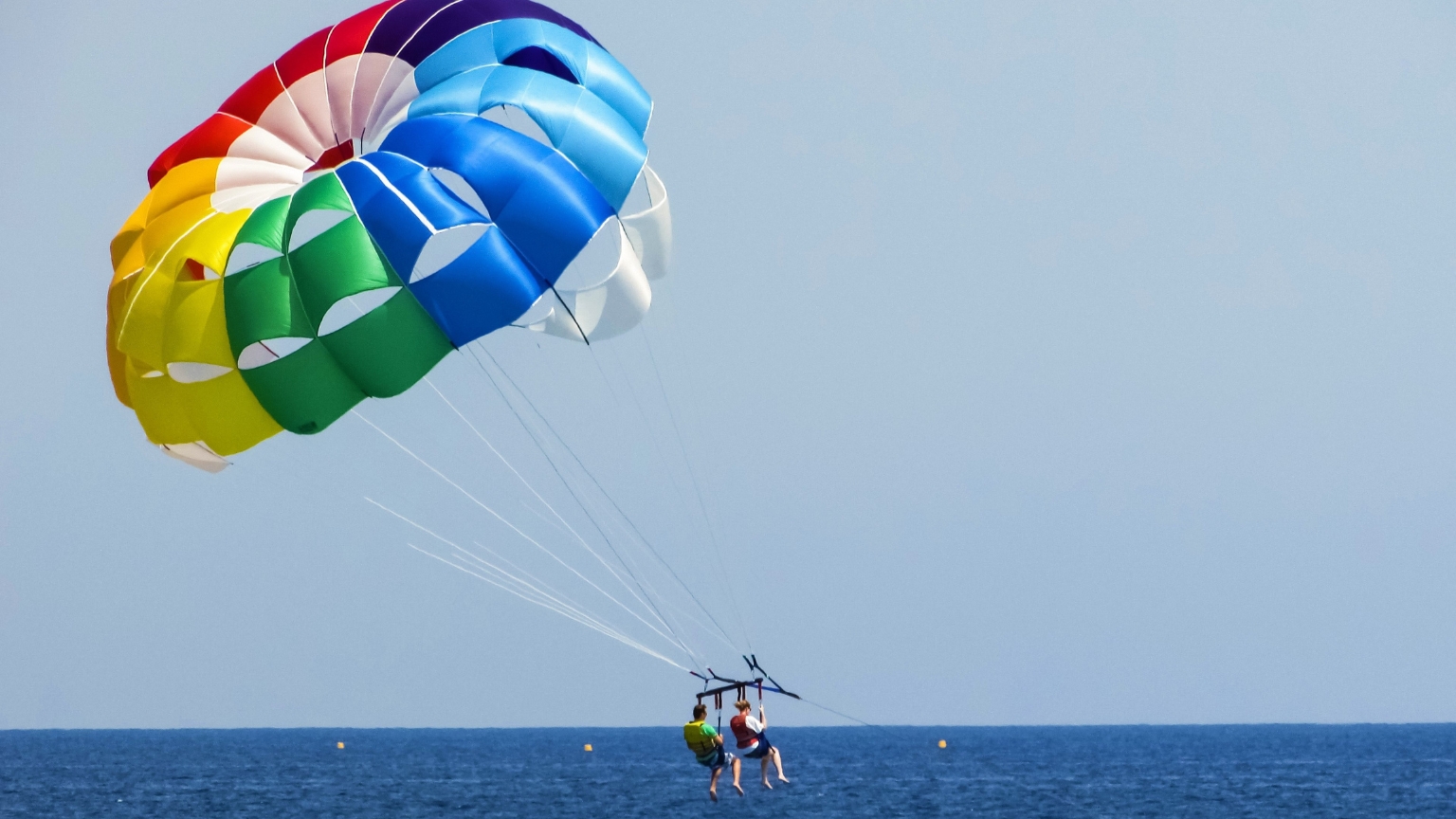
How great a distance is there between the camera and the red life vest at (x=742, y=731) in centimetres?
1476

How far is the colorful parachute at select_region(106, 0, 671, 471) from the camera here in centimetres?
1336

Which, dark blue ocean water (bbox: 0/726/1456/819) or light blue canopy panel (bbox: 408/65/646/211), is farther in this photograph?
dark blue ocean water (bbox: 0/726/1456/819)

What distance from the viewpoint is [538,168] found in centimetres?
1363

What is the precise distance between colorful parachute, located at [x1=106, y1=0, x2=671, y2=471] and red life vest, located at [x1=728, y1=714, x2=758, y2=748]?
3.49m

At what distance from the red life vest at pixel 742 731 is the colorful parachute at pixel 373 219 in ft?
11.4

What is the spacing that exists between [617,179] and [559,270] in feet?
3.16

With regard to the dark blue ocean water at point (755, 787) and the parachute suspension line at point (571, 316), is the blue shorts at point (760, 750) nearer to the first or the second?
the parachute suspension line at point (571, 316)

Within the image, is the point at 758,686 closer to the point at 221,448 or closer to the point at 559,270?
the point at 559,270

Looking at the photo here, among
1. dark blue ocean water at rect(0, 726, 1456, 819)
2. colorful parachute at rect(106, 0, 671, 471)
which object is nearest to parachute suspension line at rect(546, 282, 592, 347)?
colorful parachute at rect(106, 0, 671, 471)

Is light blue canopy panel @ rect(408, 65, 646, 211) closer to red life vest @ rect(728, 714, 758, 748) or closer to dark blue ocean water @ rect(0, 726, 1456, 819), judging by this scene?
red life vest @ rect(728, 714, 758, 748)

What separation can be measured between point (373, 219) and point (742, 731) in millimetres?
5287

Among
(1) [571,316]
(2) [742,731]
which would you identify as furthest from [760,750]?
(1) [571,316]

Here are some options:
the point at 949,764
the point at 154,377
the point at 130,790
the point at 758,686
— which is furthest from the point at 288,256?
the point at 949,764

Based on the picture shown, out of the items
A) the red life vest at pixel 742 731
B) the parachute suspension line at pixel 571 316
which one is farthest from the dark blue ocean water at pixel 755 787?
the parachute suspension line at pixel 571 316
